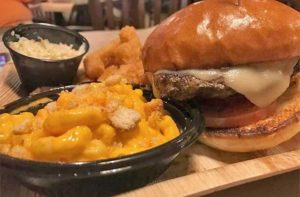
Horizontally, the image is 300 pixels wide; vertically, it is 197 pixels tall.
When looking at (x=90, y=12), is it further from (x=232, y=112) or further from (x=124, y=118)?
(x=124, y=118)

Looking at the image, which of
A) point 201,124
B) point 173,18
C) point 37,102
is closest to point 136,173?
point 201,124

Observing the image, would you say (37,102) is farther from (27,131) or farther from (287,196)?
(287,196)

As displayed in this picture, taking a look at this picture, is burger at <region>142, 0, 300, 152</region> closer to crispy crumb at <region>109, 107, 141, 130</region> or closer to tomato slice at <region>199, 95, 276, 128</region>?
tomato slice at <region>199, 95, 276, 128</region>

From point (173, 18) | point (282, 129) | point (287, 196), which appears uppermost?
point (173, 18)

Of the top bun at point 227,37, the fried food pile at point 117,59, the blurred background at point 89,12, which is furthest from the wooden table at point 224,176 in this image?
the blurred background at point 89,12

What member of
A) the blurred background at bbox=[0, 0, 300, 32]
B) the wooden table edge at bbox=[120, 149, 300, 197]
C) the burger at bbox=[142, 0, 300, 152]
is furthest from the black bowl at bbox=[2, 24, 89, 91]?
the blurred background at bbox=[0, 0, 300, 32]

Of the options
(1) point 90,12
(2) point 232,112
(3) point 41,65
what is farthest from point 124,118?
(1) point 90,12

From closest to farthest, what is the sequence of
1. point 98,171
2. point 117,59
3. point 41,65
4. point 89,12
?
point 98,171 → point 41,65 → point 117,59 → point 89,12

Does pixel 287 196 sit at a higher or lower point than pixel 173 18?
lower
